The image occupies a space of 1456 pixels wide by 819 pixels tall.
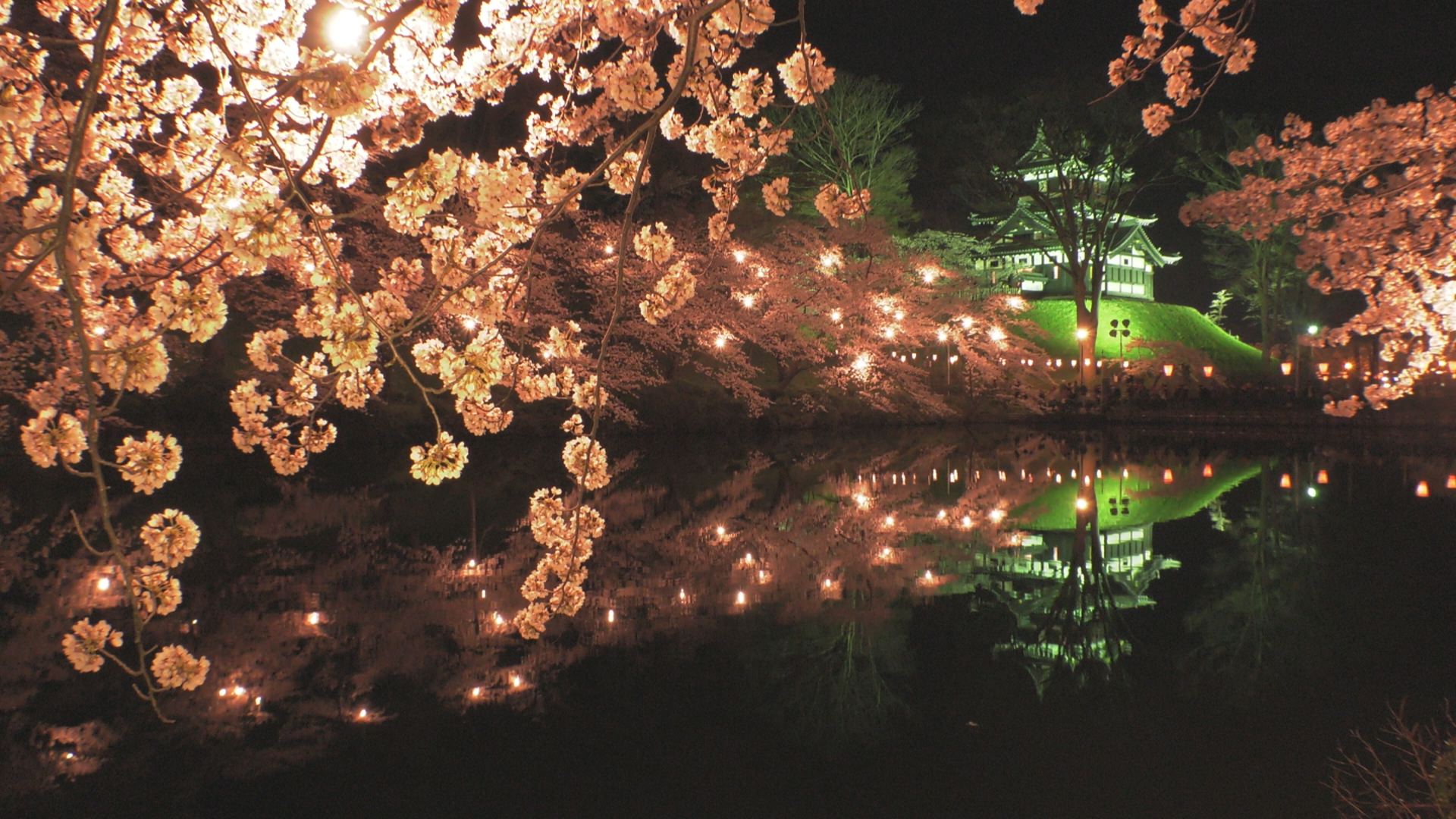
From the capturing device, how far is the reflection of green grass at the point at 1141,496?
39.3 feet

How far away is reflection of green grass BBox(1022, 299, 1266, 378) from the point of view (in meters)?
42.8

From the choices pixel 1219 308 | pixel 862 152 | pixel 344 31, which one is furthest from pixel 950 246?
pixel 344 31

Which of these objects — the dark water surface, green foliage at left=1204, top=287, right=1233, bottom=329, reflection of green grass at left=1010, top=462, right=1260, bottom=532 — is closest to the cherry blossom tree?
the dark water surface

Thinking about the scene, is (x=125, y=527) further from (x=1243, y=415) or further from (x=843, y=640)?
(x=1243, y=415)

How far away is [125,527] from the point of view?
35.6ft

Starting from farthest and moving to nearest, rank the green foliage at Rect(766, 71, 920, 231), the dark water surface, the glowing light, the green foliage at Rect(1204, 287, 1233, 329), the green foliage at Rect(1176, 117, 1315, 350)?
1. the green foliage at Rect(1204, 287, 1233, 329)
2. the green foliage at Rect(1176, 117, 1315, 350)
3. the green foliage at Rect(766, 71, 920, 231)
4. the dark water surface
5. the glowing light

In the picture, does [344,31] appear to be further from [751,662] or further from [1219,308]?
[1219,308]

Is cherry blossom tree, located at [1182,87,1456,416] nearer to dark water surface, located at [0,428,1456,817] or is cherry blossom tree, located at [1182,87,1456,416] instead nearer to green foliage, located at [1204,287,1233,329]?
dark water surface, located at [0,428,1456,817]

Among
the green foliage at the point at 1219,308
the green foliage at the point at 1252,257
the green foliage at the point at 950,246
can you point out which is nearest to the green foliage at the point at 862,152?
the green foliage at the point at 950,246

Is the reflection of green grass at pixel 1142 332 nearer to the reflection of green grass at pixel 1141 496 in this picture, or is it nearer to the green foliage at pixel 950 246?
the green foliage at pixel 950 246

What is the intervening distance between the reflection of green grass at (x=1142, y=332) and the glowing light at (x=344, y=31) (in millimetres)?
41177

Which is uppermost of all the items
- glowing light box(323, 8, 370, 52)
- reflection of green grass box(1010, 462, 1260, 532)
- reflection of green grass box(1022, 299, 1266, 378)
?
reflection of green grass box(1022, 299, 1266, 378)

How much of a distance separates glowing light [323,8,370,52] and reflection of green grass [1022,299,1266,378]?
41.2m

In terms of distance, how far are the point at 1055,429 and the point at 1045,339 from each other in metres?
15.1
